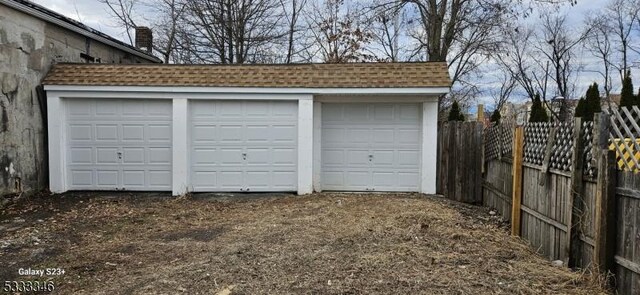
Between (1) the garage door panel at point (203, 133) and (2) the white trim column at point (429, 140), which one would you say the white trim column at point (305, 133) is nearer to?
(1) the garage door panel at point (203, 133)

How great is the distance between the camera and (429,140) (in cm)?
973

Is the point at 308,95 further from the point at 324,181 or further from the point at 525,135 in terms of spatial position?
the point at 525,135

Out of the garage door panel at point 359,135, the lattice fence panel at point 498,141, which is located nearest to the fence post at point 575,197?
the lattice fence panel at point 498,141

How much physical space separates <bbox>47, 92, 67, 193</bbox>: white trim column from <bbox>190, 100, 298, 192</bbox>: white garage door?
9.28 feet

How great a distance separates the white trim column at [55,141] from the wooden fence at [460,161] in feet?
27.7

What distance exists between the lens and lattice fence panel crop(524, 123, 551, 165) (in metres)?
5.66

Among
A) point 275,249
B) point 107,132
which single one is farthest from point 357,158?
point 107,132

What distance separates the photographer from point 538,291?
3996 millimetres

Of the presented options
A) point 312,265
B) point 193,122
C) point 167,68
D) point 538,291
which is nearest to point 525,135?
point 538,291

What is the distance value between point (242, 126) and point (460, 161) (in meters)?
4.97

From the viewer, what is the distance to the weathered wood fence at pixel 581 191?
379 centimetres

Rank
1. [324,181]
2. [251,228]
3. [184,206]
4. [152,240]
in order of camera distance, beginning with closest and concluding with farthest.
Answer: [152,240] < [251,228] < [184,206] < [324,181]

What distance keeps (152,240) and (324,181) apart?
4948 mm

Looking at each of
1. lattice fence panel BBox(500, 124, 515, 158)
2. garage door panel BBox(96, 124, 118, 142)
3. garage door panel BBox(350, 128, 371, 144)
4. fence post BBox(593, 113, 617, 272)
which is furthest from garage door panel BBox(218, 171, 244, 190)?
fence post BBox(593, 113, 617, 272)
